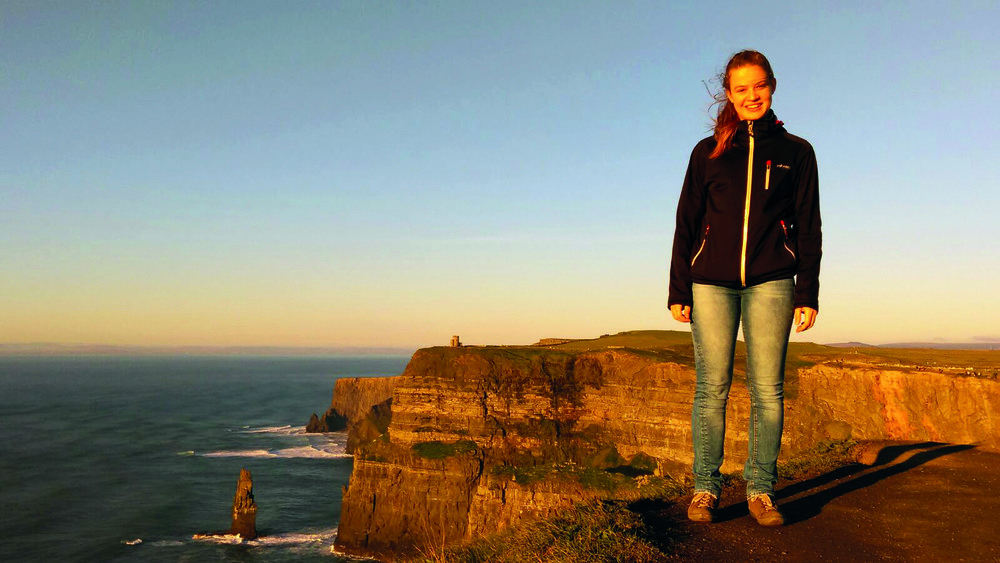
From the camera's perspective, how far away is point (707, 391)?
222 inches

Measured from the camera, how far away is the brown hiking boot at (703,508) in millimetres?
5695

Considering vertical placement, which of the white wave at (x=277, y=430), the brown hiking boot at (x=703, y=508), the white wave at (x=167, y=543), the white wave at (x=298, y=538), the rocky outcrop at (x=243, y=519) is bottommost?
the white wave at (x=277, y=430)

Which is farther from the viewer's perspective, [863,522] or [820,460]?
[820,460]

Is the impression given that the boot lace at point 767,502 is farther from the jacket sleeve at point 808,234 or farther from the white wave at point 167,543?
the white wave at point 167,543

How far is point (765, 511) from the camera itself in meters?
5.55

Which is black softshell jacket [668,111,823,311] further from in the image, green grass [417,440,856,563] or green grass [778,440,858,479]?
green grass [778,440,858,479]

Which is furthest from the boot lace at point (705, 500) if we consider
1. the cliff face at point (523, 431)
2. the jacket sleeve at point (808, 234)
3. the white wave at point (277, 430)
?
the white wave at point (277, 430)

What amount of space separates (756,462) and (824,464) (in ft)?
17.2

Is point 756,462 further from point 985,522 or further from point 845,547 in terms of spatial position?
point 985,522

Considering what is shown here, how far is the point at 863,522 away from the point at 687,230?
11.2ft

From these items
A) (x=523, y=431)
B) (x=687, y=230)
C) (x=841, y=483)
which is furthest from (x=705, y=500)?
(x=523, y=431)

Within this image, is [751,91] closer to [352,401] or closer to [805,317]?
[805,317]

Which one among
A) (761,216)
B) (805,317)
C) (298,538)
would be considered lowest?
(298,538)

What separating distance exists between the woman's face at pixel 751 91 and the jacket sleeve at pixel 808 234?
58cm
